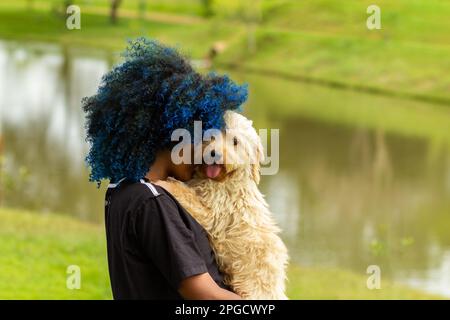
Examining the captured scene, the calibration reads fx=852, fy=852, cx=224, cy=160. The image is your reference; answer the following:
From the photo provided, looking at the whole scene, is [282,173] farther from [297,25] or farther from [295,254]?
[297,25]

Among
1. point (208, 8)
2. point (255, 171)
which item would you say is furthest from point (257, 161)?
point (208, 8)

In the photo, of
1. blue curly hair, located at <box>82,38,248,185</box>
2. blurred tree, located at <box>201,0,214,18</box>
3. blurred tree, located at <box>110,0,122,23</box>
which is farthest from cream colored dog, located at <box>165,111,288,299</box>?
blurred tree, located at <box>201,0,214,18</box>

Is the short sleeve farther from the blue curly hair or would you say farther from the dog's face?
the dog's face

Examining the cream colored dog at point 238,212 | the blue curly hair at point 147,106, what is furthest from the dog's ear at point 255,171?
the blue curly hair at point 147,106

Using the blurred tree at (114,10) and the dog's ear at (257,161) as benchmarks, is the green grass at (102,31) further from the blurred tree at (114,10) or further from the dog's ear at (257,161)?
the dog's ear at (257,161)

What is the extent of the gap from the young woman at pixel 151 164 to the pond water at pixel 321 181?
1040 cm

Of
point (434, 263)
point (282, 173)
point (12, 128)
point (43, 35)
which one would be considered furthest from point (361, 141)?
point (43, 35)

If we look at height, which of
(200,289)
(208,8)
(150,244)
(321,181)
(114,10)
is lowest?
(321,181)

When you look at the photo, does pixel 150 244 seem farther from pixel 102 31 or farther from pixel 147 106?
pixel 102 31

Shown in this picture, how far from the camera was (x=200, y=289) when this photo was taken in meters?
2.55

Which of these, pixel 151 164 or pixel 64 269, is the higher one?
pixel 151 164

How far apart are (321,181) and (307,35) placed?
1205 inches

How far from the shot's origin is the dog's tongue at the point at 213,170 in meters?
2.95
